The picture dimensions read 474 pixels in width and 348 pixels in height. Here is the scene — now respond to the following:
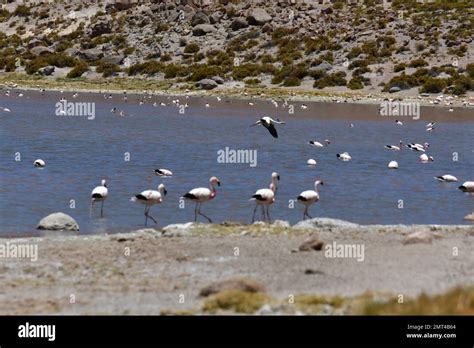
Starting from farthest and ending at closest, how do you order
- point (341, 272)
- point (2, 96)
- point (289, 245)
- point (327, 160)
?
point (2, 96) → point (327, 160) → point (289, 245) → point (341, 272)

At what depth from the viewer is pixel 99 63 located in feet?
297

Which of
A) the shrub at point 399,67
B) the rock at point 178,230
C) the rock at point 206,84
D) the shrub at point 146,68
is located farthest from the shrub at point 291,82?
the rock at point 178,230

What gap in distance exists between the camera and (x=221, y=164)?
1307 inches

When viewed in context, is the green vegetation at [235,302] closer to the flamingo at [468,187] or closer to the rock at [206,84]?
the flamingo at [468,187]

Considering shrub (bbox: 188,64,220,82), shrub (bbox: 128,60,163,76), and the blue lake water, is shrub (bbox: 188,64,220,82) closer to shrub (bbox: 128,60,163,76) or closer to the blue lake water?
shrub (bbox: 128,60,163,76)

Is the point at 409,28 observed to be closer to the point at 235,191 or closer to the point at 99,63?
the point at 99,63

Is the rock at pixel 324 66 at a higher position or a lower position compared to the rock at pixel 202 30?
lower

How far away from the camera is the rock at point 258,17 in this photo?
3831 inches

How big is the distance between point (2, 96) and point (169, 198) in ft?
166

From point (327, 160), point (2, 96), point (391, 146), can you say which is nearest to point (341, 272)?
point (327, 160)

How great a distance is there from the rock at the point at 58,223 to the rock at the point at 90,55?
74.8 meters

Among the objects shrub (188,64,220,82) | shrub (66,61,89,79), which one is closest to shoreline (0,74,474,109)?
shrub (188,64,220,82)

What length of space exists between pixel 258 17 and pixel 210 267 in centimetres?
8502

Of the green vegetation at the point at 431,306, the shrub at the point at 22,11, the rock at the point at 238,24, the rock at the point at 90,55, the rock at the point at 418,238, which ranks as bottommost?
the rock at the point at 418,238
